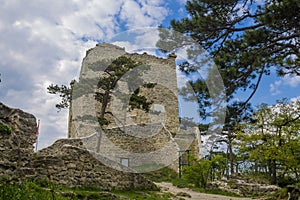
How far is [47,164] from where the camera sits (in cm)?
735

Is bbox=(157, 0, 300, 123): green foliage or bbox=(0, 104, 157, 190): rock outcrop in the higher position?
bbox=(157, 0, 300, 123): green foliage

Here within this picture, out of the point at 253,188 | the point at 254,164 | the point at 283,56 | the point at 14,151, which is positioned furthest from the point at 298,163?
the point at 14,151

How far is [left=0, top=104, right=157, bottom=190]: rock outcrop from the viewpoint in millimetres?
6074

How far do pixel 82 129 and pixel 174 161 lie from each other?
5837 mm

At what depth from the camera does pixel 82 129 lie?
58.0ft

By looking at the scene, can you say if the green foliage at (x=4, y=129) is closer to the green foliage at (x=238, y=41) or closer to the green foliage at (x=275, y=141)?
the green foliage at (x=238, y=41)

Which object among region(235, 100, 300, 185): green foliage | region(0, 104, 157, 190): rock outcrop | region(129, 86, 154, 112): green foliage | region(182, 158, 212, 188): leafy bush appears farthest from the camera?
region(129, 86, 154, 112): green foliage

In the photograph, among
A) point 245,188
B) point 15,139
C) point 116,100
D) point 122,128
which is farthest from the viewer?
point 116,100

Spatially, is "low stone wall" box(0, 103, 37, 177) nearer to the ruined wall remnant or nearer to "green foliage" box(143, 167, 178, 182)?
the ruined wall remnant

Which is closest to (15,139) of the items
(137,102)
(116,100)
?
(137,102)

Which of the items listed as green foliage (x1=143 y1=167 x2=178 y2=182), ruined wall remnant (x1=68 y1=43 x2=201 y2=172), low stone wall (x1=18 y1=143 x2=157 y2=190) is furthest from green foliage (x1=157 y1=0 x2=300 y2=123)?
green foliage (x1=143 y1=167 x2=178 y2=182)

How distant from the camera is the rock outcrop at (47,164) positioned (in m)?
6.07

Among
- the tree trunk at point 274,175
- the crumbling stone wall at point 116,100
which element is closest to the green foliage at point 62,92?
the crumbling stone wall at point 116,100

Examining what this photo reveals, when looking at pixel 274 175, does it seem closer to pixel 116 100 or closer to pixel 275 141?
pixel 275 141
